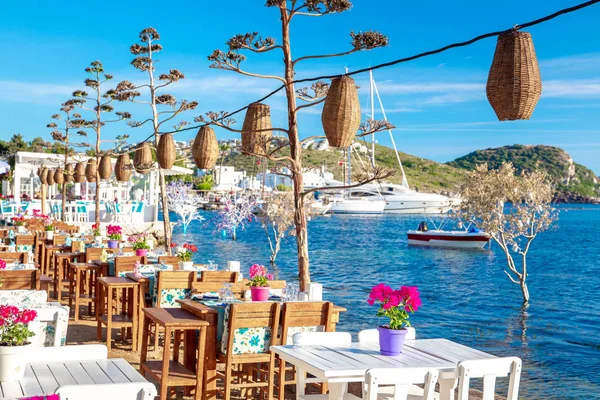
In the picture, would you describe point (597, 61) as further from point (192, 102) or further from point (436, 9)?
point (192, 102)

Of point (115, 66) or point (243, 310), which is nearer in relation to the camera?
point (243, 310)

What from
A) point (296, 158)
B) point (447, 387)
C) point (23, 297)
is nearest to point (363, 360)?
point (447, 387)

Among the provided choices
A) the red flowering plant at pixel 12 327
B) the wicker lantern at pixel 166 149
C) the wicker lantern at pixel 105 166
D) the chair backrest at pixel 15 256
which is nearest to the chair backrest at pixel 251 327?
the red flowering plant at pixel 12 327

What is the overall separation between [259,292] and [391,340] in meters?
1.84

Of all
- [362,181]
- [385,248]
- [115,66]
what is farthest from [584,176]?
[362,181]

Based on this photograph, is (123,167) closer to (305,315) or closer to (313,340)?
(305,315)

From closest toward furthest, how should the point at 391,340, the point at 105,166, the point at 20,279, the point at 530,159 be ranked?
the point at 391,340, the point at 20,279, the point at 105,166, the point at 530,159

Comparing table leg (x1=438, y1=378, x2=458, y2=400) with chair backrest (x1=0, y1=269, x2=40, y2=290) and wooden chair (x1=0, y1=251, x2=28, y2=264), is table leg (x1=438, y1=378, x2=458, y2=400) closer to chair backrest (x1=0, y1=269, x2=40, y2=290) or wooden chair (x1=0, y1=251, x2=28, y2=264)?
chair backrest (x1=0, y1=269, x2=40, y2=290)

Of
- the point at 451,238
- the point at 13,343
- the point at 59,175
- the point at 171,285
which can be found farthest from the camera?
the point at 451,238

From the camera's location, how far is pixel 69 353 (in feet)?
13.2

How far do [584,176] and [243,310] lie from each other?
178409mm

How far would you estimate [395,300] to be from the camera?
465 centimetres

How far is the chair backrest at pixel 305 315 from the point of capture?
Answer: 5766 millimetres

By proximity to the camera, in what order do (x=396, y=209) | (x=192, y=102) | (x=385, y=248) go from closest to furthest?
1. (x=192, y=102)
2. (x=385, y=248)
3. (x=396, y=209)
